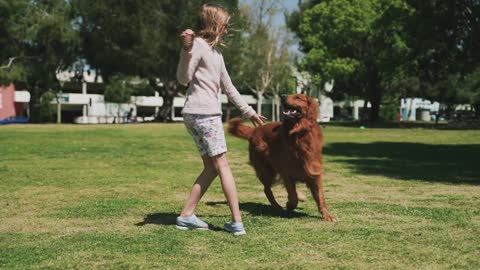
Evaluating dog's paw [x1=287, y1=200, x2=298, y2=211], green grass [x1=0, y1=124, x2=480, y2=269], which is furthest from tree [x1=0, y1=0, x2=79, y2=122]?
dog's paw [x1=287, y1=200, x2=298, y2=211]

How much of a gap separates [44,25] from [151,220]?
129 feet

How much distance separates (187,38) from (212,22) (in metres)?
0.39

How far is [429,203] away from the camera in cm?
696

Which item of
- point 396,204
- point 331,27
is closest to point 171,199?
point 396,204

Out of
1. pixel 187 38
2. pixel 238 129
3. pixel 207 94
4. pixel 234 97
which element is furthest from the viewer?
pixel 238 129

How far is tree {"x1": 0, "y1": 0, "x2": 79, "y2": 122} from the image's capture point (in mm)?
40438

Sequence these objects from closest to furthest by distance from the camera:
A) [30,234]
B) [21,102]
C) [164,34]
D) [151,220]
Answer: [30,234]
[151,220]
[164,34]
[21,102]

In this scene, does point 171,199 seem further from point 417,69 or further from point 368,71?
point 368,71

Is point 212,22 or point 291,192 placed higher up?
point 212,22

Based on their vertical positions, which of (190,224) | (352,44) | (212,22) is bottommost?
(190,224)

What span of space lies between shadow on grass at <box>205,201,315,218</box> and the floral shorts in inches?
52.4

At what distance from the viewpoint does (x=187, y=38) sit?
15.9ft

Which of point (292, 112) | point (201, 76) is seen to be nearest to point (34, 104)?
point (292, 112)

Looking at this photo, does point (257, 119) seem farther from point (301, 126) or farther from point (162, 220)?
point (162, 220)
